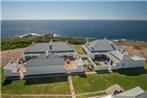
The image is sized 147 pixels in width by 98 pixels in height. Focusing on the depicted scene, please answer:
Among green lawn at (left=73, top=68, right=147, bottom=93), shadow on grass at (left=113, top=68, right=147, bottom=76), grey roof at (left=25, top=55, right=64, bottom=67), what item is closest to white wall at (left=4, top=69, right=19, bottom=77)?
grey roof at (left=25, top=55, right=64, bottom=67)

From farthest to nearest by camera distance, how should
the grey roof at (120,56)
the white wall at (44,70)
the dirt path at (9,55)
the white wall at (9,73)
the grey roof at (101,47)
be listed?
the dirt path at (9,55)
the grey roof at (101,47)
the grey roof at (120,56)
the white wall at (44,70)
the white wall at (9,73)

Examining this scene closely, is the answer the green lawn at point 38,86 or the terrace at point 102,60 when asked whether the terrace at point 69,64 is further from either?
the terrace at point 102,60

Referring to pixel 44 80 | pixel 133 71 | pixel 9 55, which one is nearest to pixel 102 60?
pixel 133 71

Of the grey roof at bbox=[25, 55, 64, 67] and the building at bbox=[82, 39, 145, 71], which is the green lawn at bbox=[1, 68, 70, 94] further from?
the building at bbox=[82, 39, 145, 71]

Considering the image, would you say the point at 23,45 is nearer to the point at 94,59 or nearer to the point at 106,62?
the point at 94,59

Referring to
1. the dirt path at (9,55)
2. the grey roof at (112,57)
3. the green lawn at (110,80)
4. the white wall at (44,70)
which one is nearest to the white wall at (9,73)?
the white wall at (44,70)

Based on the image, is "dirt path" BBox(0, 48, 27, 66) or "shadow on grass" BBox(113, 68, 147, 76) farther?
"dirt path" BBox(0, 48, 27, 66)

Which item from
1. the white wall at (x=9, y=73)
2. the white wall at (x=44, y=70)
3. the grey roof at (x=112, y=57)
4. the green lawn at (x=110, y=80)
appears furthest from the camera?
the grey roof at (x=112, y=57)
